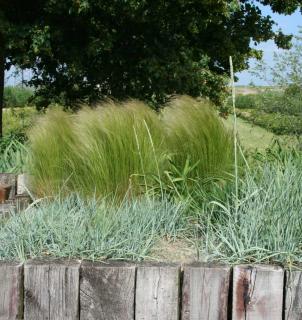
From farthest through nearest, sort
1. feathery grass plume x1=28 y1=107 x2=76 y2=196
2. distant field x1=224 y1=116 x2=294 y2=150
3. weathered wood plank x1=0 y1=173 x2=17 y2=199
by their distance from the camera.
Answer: distant field x1=224 y1=116 x2=294 y2=150, weathered wood plank x1=0 y1=173 x2=17 y2=199, feathery grass plume x1=28 y1=107 x2=76 y2=196

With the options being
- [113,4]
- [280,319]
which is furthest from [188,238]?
[113,4]

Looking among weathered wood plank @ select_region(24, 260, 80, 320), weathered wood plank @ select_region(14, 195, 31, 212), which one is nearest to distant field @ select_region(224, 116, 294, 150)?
weathered wood plank @ select_region(14, 195, 31, 212)

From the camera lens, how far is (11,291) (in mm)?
2451

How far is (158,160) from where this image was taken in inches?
141

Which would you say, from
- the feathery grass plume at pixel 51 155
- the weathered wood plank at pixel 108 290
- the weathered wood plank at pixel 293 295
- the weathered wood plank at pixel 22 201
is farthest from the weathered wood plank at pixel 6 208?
the weathered wood plank at pixel 293 295

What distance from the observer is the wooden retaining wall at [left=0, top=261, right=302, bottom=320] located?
2.35 meters

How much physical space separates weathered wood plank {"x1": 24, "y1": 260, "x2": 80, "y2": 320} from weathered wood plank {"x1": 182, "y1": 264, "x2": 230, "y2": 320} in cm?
43

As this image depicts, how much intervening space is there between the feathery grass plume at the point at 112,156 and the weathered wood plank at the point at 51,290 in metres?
1.07

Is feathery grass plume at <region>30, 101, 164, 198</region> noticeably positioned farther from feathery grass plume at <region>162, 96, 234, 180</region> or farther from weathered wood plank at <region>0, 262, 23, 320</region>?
weathered wood plank at <region>0, 262, 23, 320</region>

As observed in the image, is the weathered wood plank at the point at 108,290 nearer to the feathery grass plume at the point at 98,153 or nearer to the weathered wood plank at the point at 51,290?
the weathered wood plank at the point at 51,290

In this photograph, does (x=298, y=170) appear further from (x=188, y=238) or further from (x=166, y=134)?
(x=166, y=134)

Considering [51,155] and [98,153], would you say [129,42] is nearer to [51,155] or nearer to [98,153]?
[51,155]

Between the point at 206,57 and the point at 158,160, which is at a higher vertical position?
the point at 206,57

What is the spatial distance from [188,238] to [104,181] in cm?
84
